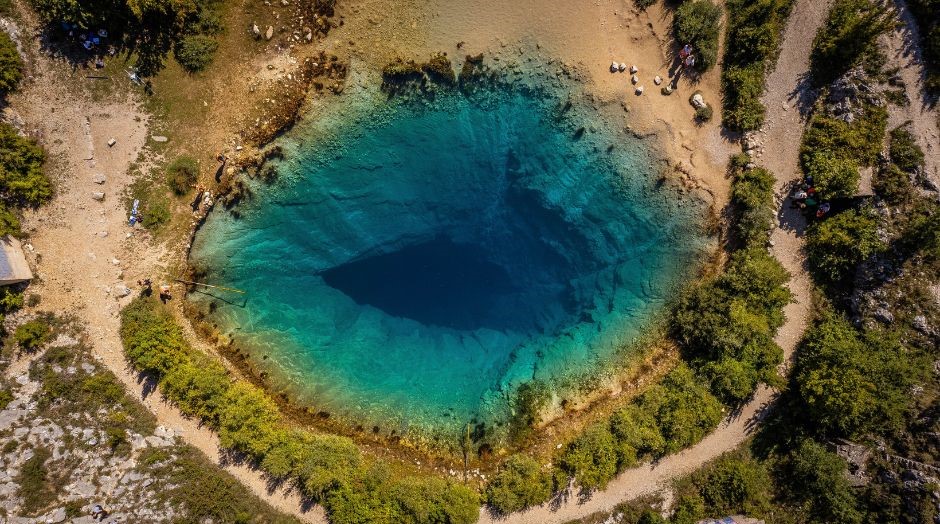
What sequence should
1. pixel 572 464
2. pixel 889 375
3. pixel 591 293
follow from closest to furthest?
1. pixel 889 375
2. pixel 572 464
3. pixel 591 293

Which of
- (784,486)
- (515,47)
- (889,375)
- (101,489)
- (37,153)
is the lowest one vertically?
(101,489)

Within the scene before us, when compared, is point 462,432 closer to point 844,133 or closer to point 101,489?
point 101,489

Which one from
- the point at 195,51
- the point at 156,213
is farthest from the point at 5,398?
the point at 195,51

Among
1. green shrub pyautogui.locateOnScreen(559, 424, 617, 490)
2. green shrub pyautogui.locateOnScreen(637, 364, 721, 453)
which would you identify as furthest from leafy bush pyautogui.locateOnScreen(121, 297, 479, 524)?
green shrub pyautogui.locateOnScreen(637, 364, 721, 453)

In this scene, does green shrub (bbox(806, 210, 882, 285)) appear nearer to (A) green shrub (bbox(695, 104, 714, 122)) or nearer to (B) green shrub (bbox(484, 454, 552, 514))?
(A) green shrub (bbox(695, 104, 714, 122))

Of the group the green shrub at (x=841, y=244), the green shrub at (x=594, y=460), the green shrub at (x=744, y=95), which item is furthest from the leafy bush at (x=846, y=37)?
the green shrub at (x=594, y=460)

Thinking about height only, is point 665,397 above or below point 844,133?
below

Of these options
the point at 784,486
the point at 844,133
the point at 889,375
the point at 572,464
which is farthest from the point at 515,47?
the point at 784,486
